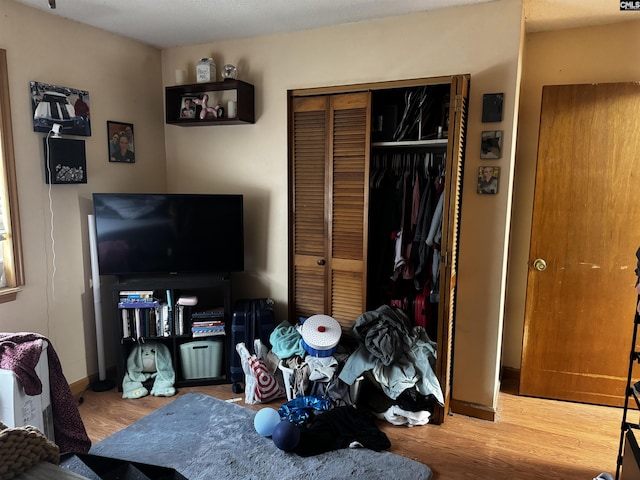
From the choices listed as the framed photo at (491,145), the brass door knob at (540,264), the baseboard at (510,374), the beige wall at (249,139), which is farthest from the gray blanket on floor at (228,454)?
the framed photo at (491,145)

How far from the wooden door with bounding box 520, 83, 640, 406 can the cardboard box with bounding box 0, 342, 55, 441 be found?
9.31ft

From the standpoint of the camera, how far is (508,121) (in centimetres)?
255

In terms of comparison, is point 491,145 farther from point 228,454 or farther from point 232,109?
point 228,454

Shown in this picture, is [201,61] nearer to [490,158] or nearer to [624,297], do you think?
[490,158]

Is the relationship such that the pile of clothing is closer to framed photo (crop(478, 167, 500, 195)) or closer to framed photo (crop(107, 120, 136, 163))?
framed photo (crop(478, 167, 500, 195))

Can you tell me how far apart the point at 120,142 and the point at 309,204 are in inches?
55.7

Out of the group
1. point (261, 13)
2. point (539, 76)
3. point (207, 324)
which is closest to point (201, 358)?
point (207, 324)

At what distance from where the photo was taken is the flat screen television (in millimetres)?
3000

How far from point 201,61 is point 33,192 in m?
1.42

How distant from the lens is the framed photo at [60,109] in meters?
2.66

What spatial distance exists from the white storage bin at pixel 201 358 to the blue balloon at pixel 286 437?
97 centimetres

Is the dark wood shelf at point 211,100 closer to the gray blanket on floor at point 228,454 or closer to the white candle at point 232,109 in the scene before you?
the white candle at point 232,109

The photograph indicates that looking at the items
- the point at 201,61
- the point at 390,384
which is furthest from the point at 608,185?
the point at 201,61

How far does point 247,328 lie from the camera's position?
314cm
